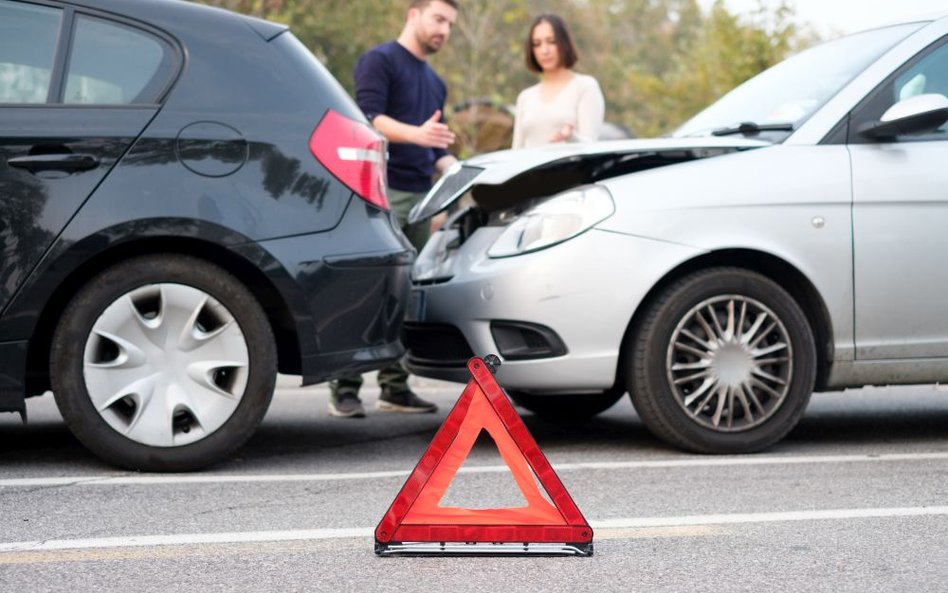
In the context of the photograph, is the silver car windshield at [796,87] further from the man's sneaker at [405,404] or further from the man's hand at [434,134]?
the man's sneaker at [405,404]

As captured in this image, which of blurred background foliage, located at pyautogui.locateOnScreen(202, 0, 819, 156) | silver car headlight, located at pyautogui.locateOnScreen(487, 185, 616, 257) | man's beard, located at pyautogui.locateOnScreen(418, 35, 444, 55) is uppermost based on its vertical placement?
man's beard, located at pyautogui.locateOnScreen(418, 35, 444, 55)

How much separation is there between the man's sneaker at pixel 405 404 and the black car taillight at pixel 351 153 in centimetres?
180

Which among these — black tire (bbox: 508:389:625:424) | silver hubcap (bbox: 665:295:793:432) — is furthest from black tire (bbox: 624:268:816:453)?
black tire (bbox: 508:389:625:424)

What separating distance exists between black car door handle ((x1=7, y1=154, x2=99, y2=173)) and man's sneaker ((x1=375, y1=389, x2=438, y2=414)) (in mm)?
2527

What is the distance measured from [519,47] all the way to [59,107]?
12.2 meters

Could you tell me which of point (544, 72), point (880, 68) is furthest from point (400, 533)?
point (544, 72)

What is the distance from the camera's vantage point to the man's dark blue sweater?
268 inches

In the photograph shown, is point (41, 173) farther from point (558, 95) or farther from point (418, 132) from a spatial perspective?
point (558, 95)

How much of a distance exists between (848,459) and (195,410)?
97.2 inches

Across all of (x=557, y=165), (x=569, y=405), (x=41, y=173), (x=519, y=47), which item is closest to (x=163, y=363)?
(x=41, y=173)

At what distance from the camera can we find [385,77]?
6.84m

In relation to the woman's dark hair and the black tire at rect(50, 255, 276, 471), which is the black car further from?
the woman's dark hair

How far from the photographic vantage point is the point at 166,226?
480 cm

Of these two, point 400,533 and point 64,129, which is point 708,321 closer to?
point 400,533
